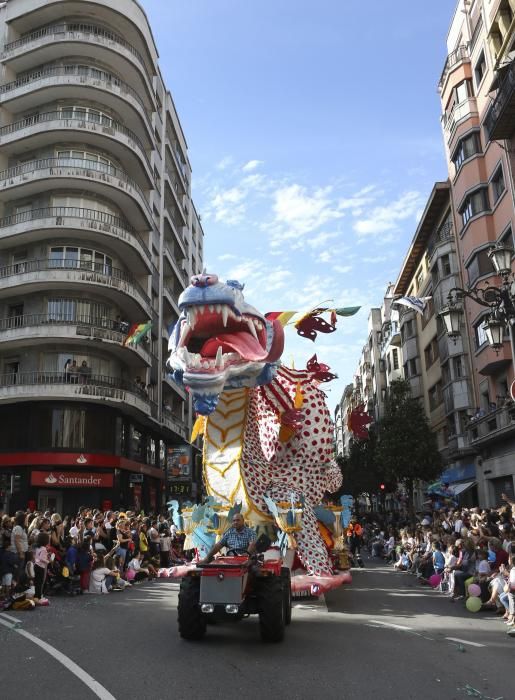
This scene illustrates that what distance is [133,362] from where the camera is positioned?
31.0 meters

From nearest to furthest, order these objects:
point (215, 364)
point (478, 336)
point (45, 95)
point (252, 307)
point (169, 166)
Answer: point (215, 364) → point (252, 307) → point (478, 336) → point (45, 95) → point (169, 166)

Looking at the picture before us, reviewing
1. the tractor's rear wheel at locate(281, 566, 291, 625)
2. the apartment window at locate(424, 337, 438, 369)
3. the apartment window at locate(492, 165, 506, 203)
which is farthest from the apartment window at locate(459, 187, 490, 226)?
the tractor's rear wheel at locate(281, 566, 291, 625)

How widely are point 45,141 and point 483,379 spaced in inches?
864

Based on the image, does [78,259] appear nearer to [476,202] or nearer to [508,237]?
[476,202]

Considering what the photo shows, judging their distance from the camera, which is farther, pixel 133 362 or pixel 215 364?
pixel 133 362

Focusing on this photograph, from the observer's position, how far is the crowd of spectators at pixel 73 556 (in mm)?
10961

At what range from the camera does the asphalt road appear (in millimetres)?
5754

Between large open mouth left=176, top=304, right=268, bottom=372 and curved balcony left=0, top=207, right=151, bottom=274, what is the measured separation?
19233 millimetres

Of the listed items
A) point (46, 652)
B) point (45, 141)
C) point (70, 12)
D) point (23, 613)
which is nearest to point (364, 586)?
point (23, 613)

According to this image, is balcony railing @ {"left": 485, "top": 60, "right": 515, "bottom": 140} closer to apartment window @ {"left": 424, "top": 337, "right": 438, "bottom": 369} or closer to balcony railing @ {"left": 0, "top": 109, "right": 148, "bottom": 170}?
apartment window @ {"left": 424, "top": 337, "right": 438, "bottom": 369}

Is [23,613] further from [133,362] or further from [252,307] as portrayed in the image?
[133,362]

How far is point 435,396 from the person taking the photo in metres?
37.6

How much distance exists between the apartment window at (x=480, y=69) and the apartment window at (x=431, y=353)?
46.3ft

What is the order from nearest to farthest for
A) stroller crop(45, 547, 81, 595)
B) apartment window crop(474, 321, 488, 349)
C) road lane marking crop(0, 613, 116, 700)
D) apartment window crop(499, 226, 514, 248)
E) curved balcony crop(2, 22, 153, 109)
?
road lane marking crop(0, 613, 116, 700) → stroller crop(45, 547, 81, 595) → apartment window crop(499, 226, 514, 248) → apartment window crop(474, 321, 488, 349) → curved balcony crop(2, 22, 153, 109)
